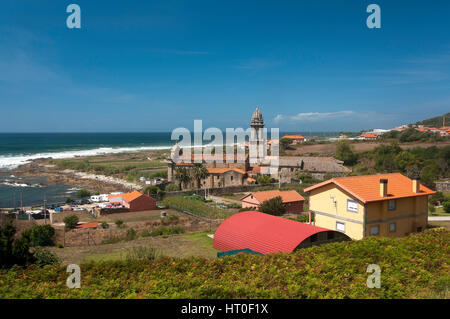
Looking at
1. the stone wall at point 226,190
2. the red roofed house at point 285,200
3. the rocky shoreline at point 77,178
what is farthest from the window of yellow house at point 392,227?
the rocky shoreline at point 77,178

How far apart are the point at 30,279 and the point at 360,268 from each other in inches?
409

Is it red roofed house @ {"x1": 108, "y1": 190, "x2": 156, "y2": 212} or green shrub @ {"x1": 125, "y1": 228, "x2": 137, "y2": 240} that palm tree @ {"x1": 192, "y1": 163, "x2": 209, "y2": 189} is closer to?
red roofed house @ {"x1": 108, "y1": 190, "x2": 156, "y2": 212}

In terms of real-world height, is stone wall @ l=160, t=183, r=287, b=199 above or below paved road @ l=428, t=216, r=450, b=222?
below

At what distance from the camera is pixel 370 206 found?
19.4 m

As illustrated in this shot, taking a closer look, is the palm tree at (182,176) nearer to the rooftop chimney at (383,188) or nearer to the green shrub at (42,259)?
the rooftop chimney at (383,188)

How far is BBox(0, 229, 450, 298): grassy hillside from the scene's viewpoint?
862cm

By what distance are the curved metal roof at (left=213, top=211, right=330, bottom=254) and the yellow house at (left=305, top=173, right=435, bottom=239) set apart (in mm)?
3882

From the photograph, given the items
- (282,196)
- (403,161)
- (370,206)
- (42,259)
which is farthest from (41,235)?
(403,161)

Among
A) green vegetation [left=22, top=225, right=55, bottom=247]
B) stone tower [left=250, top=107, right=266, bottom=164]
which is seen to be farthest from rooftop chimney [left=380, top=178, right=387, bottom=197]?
stone tower [left=250, top=107, right=266, bottom=164]

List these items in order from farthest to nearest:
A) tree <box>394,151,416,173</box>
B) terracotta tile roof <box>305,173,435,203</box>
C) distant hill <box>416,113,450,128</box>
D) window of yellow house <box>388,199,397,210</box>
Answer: distant hill <box>416,113,450,128</box> < tree <box>394,151,416,173</box> < window of yellow house <box>388,199,397,210</box> < terracotta tile roof <box>305,173,435,203</box>

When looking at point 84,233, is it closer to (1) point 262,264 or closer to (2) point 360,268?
(1) point 262,264

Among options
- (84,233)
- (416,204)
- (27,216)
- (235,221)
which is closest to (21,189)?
(27,216)
